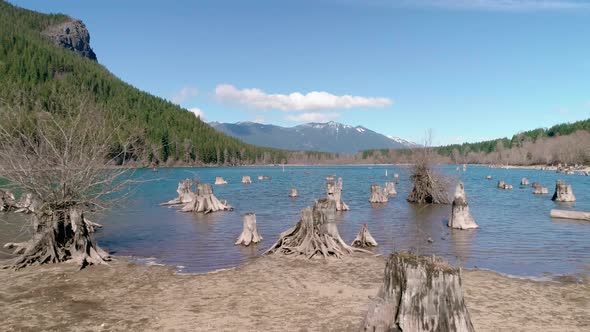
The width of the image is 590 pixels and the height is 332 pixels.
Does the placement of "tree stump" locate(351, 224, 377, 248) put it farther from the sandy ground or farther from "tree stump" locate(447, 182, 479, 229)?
"tree stump" locate(447, 182, 479, 229)

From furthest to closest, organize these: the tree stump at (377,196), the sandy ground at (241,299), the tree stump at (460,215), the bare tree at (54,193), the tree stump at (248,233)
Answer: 1. the tree stump at (377,196)
2. the tree stump at (460,215)
3. the tree stump at (248,233)
4. the bare tree at (54,193)
5. the sandy ground at (241,299)

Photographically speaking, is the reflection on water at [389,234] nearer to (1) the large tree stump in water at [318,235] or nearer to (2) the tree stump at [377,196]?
(1) the large tree stump in water at [318,235]

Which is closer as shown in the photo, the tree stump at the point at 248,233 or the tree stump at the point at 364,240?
the tree stump at the point at 364,240

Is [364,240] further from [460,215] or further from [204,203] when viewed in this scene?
[204,203]

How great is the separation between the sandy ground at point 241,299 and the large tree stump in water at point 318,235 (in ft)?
3.80

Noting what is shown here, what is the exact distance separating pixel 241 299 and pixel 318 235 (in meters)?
6.20

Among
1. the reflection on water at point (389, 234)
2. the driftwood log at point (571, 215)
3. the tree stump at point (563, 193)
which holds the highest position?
the tree stump at point (563, 193)

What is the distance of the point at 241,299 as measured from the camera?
38.9 feet

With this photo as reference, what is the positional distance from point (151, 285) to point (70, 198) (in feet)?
18.1

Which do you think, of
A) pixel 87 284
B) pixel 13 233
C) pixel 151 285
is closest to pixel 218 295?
pixel 151 285

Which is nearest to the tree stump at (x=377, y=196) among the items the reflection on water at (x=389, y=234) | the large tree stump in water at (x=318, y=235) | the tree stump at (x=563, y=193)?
the reflection on water at (x=389, y=234)

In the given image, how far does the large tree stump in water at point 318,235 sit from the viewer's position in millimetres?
17250

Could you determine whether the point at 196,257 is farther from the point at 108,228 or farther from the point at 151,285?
the point at 108,228

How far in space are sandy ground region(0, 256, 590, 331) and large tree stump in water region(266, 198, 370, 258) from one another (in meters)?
1.16
